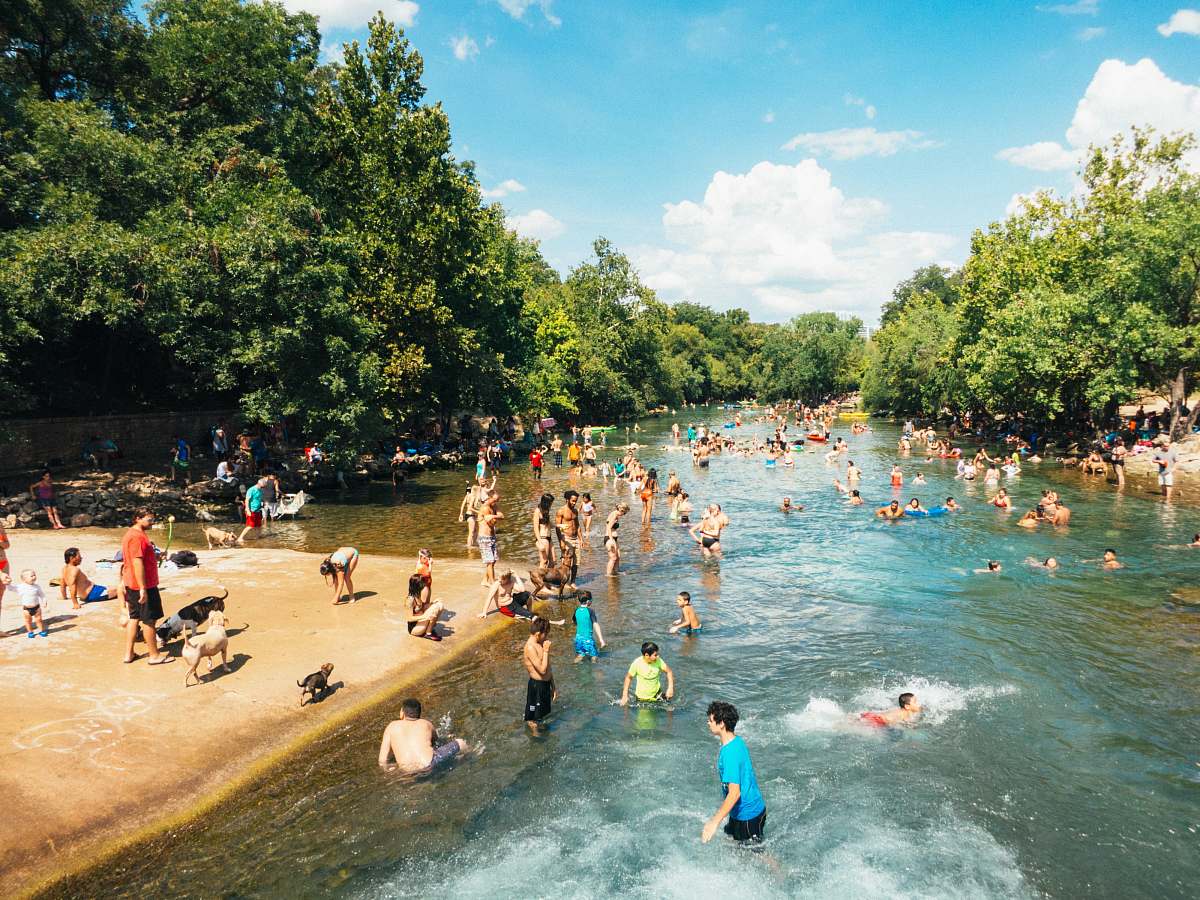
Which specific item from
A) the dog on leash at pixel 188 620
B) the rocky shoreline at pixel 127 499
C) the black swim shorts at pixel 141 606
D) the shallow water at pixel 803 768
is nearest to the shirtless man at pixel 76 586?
the dog on leash at pixel 188 620

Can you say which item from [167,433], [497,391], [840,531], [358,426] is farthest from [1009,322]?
[167,433]

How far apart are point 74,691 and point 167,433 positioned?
24.8 m

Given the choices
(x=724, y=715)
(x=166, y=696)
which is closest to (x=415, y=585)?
(x=166, y=696)

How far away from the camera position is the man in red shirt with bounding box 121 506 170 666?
36.6 ft

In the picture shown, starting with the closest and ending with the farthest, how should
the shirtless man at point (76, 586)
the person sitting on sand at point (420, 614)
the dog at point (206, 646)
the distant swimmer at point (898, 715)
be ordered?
the dog at point (206, 646) < the distant swimmer at point (898, 715) < the shirtless man at point (76, 586) < the person sitting on sand at point (420, 614)

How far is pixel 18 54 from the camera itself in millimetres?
31906

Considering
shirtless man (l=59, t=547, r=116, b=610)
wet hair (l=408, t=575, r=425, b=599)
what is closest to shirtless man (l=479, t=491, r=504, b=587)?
wet hair (l=408, t=575, r=425, b=599)

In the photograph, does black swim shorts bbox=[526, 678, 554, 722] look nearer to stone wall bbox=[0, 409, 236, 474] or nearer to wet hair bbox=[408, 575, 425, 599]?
wet hair bbox=[408, 575, 425, 599]

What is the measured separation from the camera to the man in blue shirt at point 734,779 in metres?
7.27

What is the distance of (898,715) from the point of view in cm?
1153

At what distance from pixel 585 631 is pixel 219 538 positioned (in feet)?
43.6

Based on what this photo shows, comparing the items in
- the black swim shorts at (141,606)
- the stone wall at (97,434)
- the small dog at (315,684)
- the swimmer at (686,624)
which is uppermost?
the stone wall at (97,434)

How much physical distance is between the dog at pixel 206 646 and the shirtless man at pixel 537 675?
5.10m

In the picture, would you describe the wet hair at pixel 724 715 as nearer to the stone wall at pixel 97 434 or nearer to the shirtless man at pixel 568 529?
the shirtless man at pixel 568 529
